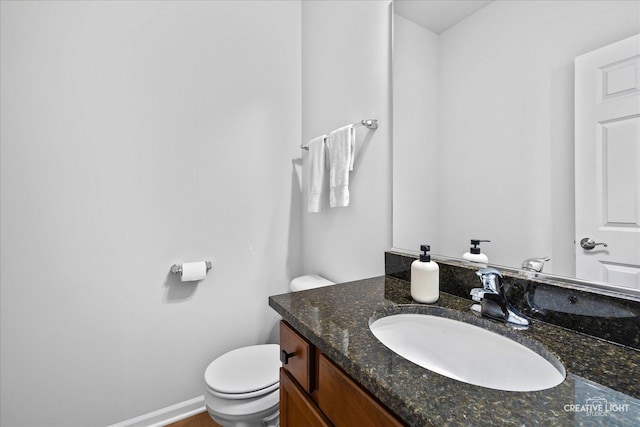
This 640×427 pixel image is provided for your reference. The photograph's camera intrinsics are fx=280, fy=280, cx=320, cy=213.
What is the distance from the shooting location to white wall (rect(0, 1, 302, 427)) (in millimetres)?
1247

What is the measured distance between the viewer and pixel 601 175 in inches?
25.1

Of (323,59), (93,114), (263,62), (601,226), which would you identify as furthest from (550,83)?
(93,114)

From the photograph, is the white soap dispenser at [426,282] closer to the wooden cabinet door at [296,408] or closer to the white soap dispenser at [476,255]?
the white soap dispenser at [476,255]

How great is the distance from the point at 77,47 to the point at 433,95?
163cm

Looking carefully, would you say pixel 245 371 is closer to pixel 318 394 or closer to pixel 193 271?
pixel 193 271

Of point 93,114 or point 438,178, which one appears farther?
point 93,114

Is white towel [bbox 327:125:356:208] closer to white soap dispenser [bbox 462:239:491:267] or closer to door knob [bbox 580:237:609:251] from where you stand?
white soap dispenser [bbox 462:239:491:267]

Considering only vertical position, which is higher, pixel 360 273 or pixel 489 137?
pixel 489 137

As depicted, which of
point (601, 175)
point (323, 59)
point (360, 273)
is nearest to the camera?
point (601, 175)

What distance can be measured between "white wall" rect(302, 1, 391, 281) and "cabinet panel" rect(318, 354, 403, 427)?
2.33ft

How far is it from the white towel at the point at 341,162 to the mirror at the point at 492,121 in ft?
0.80

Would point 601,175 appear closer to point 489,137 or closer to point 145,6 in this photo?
point 489,137

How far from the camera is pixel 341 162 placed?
1.42m

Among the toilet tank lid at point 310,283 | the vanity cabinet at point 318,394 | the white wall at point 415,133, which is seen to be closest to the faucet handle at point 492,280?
the white wall at point 415,133
